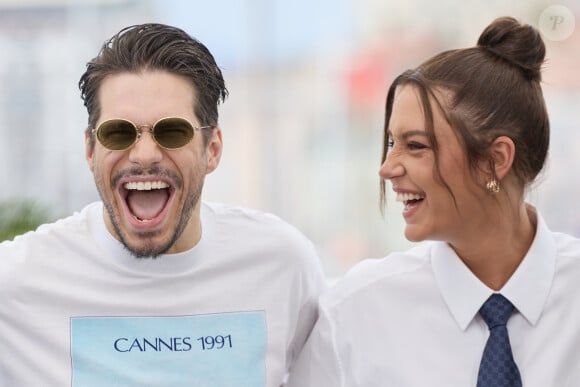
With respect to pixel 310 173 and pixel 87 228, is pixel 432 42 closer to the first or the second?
pixel 310 173

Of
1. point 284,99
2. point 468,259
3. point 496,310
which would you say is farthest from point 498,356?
point 284,99

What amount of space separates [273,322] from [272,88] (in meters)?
1.87

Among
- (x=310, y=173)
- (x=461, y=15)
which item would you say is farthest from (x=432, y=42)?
(x=310, y=173)

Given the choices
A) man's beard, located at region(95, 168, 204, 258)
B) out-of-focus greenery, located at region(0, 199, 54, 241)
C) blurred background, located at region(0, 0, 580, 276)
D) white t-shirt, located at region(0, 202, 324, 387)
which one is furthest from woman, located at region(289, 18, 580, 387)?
blurred background, located at region(0, 0, 580, 276)

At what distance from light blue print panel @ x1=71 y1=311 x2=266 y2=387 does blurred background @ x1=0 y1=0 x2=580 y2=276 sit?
1.74m

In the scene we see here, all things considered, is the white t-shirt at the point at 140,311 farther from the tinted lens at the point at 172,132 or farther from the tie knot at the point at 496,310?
the tie knot at the point at 496,310

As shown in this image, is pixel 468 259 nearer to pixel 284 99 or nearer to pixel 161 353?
pixel 161 353

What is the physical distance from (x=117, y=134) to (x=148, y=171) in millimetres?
93

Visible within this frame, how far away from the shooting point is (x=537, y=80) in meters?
1.76

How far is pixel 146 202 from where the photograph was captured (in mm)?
1766

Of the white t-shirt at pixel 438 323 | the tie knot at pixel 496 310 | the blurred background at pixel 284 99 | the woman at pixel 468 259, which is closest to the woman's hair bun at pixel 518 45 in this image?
the woman at pixel 468 259

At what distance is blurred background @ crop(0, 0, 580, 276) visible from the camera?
3.47 metres

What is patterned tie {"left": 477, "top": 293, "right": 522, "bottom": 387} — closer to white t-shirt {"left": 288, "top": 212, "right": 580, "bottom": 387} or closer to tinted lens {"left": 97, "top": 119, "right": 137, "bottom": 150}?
white t-shirt {"left": 288, "top": 212, "right": 580, "bottom": 387}

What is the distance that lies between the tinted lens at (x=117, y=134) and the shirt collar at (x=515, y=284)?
0.67m
